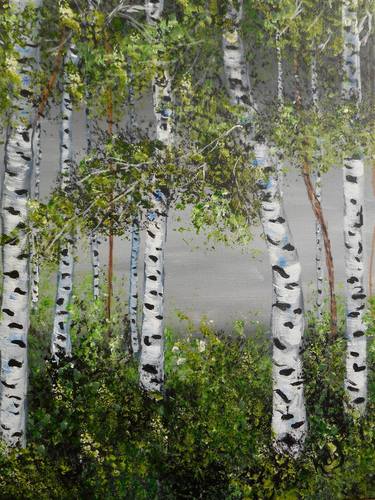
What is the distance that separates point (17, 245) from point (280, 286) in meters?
4.10

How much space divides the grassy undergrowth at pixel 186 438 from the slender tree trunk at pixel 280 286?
0.56 m

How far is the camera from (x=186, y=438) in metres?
12.6

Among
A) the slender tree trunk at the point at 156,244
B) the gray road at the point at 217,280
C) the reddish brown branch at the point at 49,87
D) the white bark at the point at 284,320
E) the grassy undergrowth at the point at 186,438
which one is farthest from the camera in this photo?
the gray road at the point at 217,280

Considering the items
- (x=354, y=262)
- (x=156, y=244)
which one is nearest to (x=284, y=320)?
(x=354, y=262)

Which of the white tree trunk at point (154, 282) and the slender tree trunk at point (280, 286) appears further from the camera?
the white tree trunk at point (154, 282)

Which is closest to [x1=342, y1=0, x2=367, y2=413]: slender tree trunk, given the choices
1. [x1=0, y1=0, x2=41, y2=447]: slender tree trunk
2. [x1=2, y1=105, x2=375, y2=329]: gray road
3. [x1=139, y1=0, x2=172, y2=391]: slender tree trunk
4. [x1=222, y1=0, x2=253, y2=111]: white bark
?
[x1=222, y1=0, x2=253, y2=111]: white bark

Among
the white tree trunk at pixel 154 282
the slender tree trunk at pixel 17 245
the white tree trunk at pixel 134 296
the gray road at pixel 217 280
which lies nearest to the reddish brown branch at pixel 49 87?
the slender tree trunk at pixel 17 245

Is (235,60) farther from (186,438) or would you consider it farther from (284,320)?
(186,438)

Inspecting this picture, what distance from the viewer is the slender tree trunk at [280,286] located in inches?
442

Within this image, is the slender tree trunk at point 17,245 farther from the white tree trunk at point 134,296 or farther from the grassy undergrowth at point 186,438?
the white tree trunk at point 134,296

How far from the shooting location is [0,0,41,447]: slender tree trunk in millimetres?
10281

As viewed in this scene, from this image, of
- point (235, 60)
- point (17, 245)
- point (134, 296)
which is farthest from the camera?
point (134, 296)

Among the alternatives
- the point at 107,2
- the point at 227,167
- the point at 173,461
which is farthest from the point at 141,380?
the point at 107,2

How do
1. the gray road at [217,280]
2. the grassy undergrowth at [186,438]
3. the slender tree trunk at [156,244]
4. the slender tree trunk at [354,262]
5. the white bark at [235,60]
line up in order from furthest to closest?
the gray road at [217,280]
the slender tree trunk at [354,262]
the slender tree trunk at [156,244]
the grassy undergrowth at [186,438]
the white bark at [235,60]
